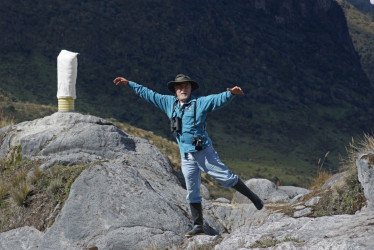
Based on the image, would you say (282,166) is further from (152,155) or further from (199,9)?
(152,155)

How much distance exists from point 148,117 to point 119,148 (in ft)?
226

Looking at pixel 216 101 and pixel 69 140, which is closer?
pixel 216 101

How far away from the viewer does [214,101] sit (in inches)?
286

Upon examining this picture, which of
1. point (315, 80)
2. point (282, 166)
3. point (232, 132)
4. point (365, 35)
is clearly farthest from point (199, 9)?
point (365, 35)

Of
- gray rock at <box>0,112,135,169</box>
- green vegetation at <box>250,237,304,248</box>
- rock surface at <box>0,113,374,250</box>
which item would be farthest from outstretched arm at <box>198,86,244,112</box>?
gray rock at <box>0,112,135,169</box>

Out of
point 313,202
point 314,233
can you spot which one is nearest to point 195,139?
point 314,233

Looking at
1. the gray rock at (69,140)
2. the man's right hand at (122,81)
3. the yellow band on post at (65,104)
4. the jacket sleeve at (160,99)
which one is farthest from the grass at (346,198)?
the yellow band on post at (65,104)

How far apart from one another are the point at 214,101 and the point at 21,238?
3.56 m

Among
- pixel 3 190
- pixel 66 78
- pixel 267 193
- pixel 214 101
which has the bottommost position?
pixel 267 193

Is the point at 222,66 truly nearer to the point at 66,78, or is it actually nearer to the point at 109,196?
the point at 66,78

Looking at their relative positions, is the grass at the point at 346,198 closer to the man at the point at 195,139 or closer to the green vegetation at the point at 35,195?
the man at the point at 195,139

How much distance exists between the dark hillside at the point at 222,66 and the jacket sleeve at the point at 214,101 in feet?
184

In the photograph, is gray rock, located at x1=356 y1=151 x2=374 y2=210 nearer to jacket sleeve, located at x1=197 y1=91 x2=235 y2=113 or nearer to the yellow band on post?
jacket sleeve, located at x1=197 y1=91 x2=235 y2=113

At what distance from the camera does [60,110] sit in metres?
12.6
